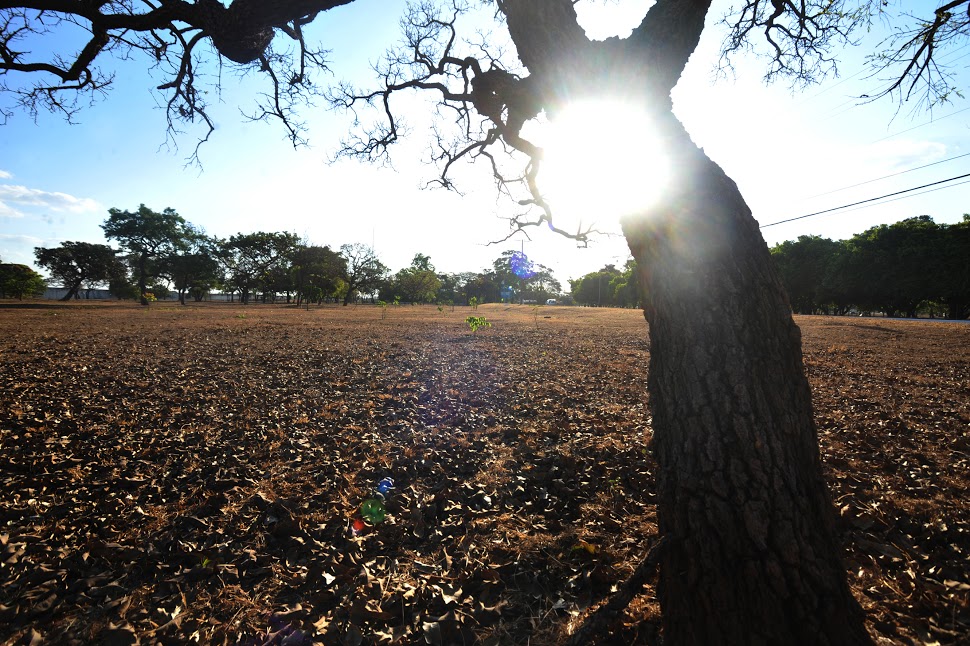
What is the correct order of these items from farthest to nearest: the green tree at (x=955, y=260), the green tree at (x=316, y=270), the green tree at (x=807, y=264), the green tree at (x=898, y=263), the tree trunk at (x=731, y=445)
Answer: the green tree at (x=316, y=270)
the green tree at (x=807, y=264)
the green tree at (x=898, y=263)
the green tree at (x=955, y=260)
the tree trunk at (x=731, y=445)

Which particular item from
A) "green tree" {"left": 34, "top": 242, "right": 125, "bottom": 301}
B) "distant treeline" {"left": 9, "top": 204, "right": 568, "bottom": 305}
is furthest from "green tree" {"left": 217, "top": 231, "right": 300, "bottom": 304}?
"green tree" {"left": 34, "top": 242, "right": 125, "bottom": 301}

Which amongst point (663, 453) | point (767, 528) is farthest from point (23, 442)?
point (767, 528)

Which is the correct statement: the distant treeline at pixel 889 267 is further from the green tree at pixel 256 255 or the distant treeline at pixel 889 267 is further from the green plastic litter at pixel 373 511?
the green tree at pixel 256 255

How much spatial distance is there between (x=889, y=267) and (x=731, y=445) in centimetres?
5248

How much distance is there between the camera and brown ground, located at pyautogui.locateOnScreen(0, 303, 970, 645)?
7.79 feet

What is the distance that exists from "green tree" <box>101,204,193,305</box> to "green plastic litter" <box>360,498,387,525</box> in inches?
2414

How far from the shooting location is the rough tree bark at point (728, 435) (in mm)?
1812

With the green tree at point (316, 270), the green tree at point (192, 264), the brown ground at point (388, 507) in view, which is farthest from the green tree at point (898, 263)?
the green tree at point (192, 264)

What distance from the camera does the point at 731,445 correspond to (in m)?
1.95

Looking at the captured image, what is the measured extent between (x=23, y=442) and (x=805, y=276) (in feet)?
201

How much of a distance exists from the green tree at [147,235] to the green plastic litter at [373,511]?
61.3 meters

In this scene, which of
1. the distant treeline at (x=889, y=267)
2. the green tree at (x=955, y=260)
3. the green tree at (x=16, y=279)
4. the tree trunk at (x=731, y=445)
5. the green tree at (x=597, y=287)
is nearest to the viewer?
the tree trunk at (x=731, y=445)

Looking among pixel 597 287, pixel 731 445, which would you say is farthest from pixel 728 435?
pixel 597 287

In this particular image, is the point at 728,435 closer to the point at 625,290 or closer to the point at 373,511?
the point at 373,511
